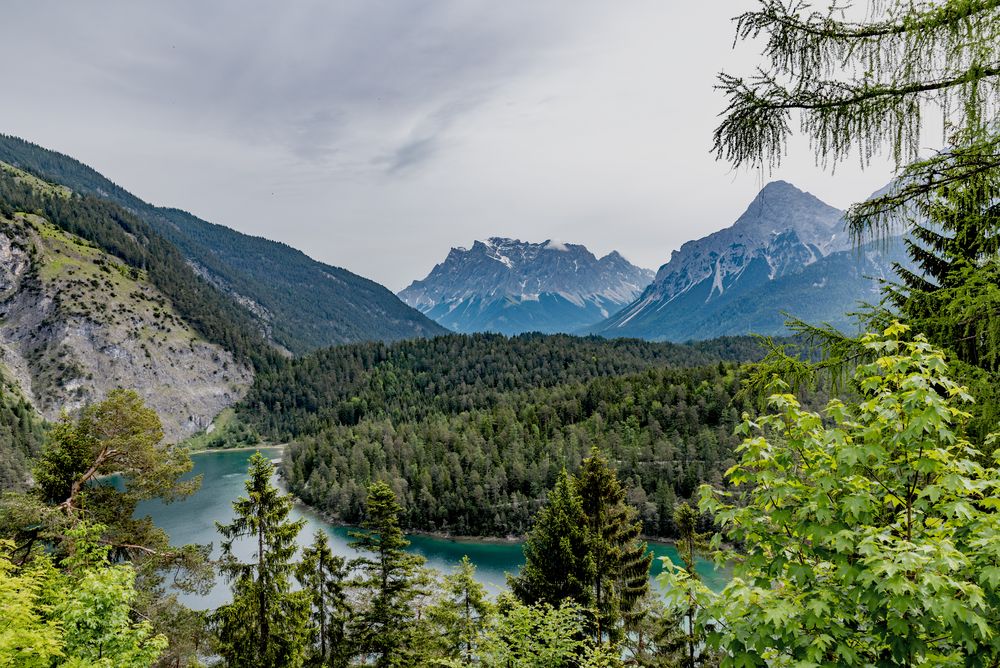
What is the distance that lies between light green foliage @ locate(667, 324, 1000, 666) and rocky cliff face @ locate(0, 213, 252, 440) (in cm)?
18803

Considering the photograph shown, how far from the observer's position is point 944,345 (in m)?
6.26

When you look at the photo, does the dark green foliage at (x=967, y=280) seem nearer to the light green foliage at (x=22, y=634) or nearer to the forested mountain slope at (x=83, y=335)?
the light green foliage at (x=22, y=634)

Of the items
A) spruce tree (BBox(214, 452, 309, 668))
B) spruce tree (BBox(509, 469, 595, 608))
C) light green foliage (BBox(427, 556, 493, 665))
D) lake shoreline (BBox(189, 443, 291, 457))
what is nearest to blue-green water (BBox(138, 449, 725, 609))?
spruce tree (BBox(509, 469, 595, 608))

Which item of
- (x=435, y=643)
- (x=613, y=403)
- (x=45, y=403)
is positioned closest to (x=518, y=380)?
(x=613, y=403)

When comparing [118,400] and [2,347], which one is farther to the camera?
[2,347]

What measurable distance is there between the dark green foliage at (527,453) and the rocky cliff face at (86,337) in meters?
82.2

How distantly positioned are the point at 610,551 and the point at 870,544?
2100cm

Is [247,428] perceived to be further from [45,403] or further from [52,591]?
[52,591]

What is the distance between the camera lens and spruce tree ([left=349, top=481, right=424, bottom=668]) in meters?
21.1

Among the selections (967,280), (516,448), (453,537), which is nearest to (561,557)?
(967,280)

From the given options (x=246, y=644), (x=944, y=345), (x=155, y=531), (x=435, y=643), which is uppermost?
(x=944, y=345)

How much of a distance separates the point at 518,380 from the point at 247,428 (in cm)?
9299

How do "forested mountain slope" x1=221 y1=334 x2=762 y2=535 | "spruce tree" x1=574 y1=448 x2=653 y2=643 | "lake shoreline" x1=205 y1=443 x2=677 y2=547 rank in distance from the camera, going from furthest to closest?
1. "forested mountain slope" x1=221 y1=334 x2=762 y2=535
2. "lake shoreline" x1=205 y1=443 x2=677 y2=547
3. "spruce tree" x1=574 y1=448 x2=653 y2=643

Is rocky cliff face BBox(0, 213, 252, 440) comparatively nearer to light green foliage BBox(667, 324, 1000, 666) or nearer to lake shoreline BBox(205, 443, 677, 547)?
lake shoreline BBox(205, 443, 677, 547)
